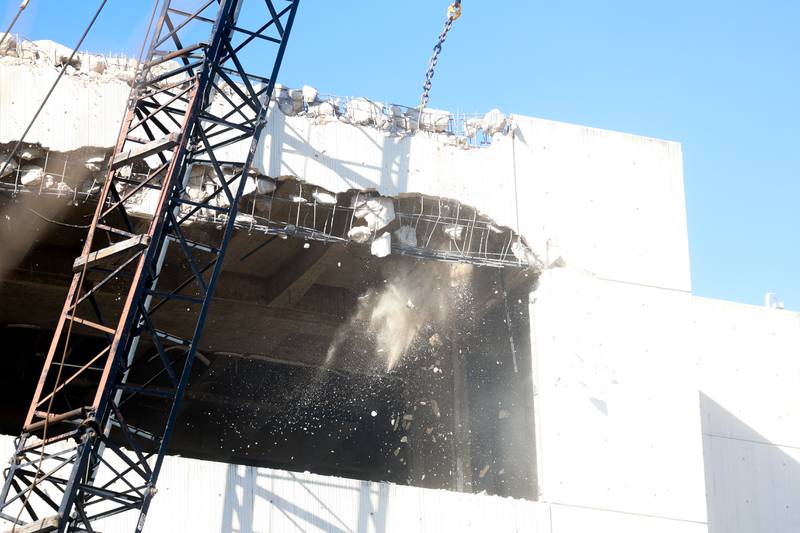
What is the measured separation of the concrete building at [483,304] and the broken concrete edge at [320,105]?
0.04m

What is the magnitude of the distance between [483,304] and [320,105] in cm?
553

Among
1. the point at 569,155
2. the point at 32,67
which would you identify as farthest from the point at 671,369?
the point at 32,67

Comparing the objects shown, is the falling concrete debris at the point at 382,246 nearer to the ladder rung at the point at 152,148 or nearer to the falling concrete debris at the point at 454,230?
the falling concrete debris at the point at 454,230

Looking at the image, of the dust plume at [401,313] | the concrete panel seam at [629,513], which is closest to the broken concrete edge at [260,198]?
the dust plume at [401,313]

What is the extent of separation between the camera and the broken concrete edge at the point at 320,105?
1673 cm

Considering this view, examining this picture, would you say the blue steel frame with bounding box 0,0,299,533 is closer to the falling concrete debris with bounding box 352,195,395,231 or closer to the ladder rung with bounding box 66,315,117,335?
the ladder rung with bounding box 66,315,117,335

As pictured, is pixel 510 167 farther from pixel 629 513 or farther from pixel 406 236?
pixel 629 513

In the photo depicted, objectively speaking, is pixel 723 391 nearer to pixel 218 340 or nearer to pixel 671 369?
pixel 671 369

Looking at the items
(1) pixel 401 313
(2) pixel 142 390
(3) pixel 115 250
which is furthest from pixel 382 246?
(2) pixel 142 390

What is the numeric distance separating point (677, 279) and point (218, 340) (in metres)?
13.1

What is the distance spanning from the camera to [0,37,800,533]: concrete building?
637 inches

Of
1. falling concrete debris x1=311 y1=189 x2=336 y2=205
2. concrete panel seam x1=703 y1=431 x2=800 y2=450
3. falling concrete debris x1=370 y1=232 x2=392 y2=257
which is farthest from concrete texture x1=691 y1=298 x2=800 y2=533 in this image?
falling concrete debris x1=311 y1=189 x2=336 y2=205

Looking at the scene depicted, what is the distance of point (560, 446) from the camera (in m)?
16.5

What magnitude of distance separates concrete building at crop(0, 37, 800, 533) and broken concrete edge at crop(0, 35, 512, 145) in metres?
0.04
